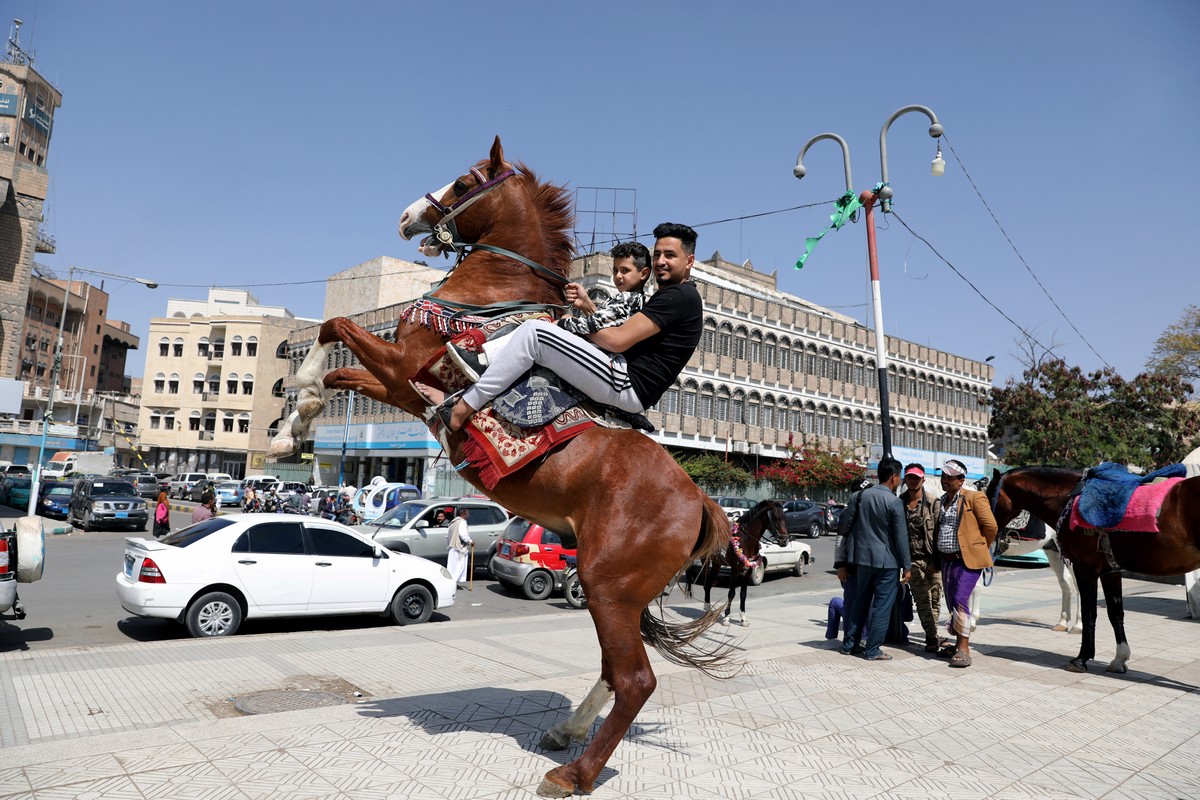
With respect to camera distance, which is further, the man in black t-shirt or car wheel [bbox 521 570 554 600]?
car wheel [bbox 521 570 554 600]

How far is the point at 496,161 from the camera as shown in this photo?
5.28 m

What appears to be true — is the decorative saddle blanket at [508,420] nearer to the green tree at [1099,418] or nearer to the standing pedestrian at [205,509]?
the standing pedestrian at [205,509]

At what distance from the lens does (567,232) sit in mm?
5461

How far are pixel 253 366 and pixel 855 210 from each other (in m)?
69.7

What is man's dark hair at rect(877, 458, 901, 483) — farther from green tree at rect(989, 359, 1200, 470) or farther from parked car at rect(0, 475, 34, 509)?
parked car at rect(0, 475, 34, 509)

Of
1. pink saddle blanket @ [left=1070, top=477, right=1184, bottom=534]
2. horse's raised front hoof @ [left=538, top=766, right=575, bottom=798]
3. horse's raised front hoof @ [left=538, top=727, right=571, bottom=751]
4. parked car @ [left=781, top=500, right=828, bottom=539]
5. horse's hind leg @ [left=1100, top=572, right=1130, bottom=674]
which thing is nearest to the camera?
horse's raised front hoof @ [left=538, top=766, right=575, bottom=798]

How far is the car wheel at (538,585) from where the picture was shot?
16.2 m

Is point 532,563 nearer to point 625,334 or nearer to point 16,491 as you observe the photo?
point 625,334

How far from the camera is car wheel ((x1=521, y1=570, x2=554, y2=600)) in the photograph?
638 inches

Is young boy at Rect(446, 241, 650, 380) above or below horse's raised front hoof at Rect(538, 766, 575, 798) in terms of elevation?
above

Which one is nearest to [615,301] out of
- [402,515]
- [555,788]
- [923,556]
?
[555,788]

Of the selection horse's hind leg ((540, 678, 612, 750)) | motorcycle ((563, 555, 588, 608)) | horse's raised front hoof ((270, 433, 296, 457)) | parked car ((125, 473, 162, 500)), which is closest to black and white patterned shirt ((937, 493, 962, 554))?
horse's hind leg ((540, 678, 612, 750))

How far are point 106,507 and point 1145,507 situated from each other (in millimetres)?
30883

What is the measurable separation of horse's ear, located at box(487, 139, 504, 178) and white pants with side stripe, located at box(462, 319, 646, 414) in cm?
126
